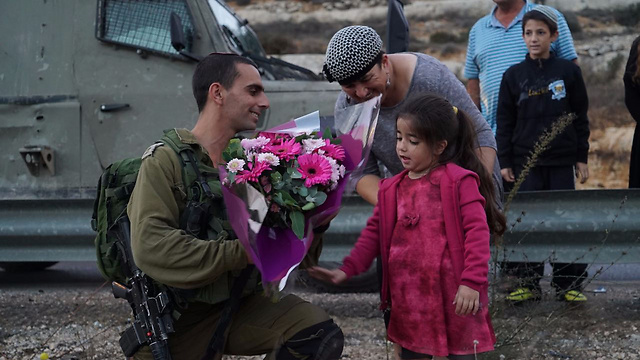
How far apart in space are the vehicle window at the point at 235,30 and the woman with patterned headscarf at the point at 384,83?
10.8 ft

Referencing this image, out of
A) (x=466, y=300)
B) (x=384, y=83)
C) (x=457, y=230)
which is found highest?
(x=384, y=83)

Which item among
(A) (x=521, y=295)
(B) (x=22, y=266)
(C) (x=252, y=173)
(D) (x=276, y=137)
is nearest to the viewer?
(C) (x=252, y=173)

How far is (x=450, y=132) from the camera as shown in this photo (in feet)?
11.7

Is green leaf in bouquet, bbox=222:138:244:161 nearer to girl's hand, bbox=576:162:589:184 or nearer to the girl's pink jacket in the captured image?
the girl's pink jacket

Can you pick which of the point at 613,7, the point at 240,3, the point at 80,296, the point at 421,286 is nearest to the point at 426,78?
the point at 421,286

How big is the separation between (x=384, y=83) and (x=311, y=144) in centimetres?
61

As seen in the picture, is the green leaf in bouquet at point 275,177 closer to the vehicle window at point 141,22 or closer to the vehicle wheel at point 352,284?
the vehicle wheel at point 352,284

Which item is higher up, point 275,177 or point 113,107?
point 275,177

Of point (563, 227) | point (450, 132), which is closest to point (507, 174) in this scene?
point (563, 227)

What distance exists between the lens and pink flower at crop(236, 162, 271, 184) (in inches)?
125

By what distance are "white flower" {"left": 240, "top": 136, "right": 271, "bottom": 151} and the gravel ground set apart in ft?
5.66

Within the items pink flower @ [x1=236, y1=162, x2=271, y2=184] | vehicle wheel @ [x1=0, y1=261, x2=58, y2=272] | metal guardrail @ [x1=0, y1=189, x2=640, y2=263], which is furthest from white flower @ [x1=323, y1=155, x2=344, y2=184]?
vehicle wheel @ [x1=0, y1=261, x2=58, y2=272]

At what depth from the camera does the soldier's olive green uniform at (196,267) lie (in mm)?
3291

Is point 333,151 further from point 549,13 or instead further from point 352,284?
point 352,284
